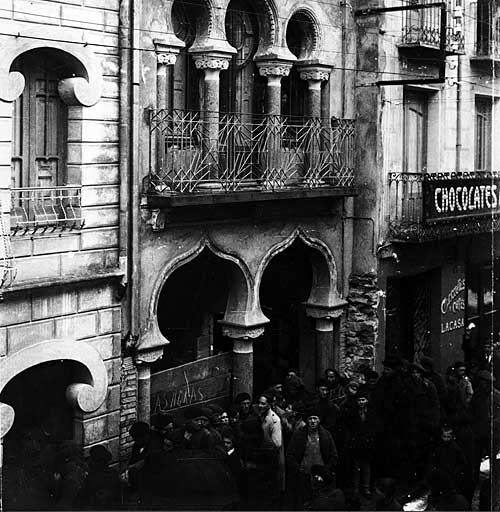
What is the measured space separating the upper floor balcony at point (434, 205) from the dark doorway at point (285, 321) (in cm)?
199

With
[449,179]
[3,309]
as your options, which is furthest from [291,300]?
[3,309]

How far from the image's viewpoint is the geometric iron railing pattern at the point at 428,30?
1781 cm

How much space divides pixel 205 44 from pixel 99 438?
5.68 meters

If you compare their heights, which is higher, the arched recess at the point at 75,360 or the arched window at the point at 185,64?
the arched window at the point at 185,64

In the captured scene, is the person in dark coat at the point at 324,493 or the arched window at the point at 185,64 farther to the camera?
the arched window at the point at 185,64

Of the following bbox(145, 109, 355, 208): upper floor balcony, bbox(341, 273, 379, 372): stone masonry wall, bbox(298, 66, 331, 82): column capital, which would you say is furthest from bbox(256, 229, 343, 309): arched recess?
bbox(298, 66, 331, 82): column capital

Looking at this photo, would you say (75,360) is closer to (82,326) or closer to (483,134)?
(82,326)

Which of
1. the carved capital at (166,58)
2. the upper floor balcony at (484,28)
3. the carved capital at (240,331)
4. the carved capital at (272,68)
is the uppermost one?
the upper floor balcony at (484,28)

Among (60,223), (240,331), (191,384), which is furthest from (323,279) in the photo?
(60,223)

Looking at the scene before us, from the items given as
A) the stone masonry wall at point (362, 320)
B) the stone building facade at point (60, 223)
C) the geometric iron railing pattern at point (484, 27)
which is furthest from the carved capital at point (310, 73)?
the geometric iron railing pattern at point (484, 27)

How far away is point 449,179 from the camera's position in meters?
18.4

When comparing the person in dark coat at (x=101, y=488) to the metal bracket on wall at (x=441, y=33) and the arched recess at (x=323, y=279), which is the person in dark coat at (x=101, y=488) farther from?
the metal bracket on wall at (x=441, y=33)

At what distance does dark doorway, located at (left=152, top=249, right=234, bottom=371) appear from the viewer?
49.0 feet

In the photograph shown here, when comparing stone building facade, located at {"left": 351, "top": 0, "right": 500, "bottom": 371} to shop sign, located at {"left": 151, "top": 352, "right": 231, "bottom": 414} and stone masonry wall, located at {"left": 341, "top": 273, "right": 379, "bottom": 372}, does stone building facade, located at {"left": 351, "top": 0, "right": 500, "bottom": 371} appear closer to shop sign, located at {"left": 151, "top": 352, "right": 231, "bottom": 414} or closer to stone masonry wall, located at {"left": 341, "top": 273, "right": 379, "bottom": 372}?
stone masonry wall, located at {"left": 341, "top": 273, "right": 379, "bottom": 372}
